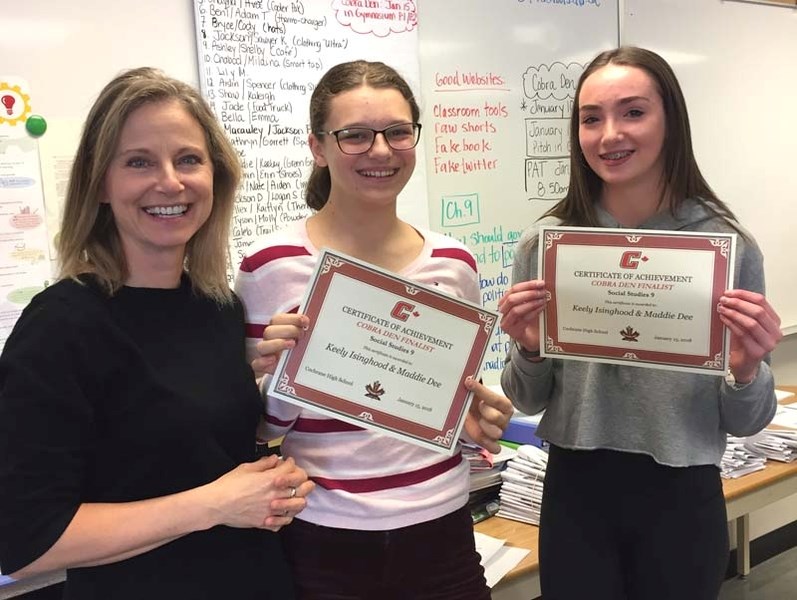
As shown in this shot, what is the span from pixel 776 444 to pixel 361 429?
1.94m

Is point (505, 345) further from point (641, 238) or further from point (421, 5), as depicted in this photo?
point (641, 238)

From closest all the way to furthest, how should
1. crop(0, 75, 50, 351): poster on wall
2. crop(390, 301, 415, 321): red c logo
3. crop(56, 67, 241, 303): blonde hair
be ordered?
crop(56, 67, 241, 303): blonde hair → crop(390, 301, 415, 321): red c logo → crop(0, 75, 50, 351): poster on wall

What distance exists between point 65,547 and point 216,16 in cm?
191

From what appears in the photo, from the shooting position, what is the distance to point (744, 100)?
13.2 ft

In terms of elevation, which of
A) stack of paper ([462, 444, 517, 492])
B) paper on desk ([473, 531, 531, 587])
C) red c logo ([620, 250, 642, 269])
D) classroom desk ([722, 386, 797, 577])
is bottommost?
classroom desk ([722, 386, 797, 577])

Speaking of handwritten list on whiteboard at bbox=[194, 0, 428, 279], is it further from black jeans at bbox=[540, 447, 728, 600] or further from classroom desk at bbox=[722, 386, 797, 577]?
classroom desk at bbox=[722, 386, 797, 577]

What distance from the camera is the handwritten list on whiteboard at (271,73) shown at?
247 cm

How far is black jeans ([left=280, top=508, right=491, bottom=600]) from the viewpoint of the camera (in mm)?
1322

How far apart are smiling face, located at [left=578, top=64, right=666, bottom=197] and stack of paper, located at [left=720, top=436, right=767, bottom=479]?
1447 millimetres

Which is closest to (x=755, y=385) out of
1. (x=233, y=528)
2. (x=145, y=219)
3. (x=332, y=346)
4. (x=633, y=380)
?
(x=633, y=380)

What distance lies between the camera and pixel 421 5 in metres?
2.94

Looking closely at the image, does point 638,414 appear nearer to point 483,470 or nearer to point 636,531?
point 636,531

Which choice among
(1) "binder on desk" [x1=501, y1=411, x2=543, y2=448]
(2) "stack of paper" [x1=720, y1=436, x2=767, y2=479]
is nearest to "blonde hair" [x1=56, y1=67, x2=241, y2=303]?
(1) "binder on desk" [x1=501, y1=411, x2=543, y2=448]

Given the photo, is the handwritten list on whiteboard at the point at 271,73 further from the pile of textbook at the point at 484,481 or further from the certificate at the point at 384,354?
the certificate at the point at 384,354
